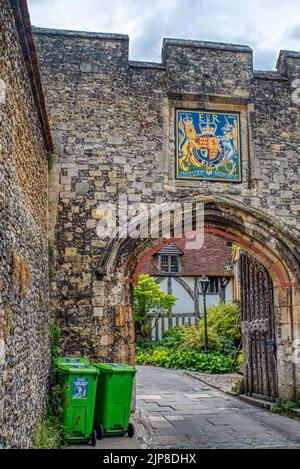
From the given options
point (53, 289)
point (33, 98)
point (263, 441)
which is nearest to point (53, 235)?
point (53, 289)

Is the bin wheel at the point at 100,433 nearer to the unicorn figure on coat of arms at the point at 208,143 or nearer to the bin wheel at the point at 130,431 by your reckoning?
the bin wheel at the point at 130,431

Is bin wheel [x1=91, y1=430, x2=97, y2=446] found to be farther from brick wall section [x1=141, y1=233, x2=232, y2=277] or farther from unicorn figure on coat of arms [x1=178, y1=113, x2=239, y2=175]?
brick wall section [x1=141, y1=233, x2=232, y2=277]

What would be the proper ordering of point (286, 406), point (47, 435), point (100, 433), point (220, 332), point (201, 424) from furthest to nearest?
point (220, 332), point (286, 406), point (201, 424), point (100, 433), point (47, 435)

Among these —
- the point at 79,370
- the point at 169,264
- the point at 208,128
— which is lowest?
the point at 79,370

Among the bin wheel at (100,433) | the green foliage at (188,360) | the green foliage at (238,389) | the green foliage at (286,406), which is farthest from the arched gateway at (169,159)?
the green foliage at (188,360)

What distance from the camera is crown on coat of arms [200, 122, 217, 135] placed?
8672 millimetres

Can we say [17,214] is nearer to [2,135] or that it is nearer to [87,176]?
[2,135]

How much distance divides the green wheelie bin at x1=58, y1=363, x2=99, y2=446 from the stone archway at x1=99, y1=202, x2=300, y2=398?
198 cm

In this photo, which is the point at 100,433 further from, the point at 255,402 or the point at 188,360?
the point at 188,360

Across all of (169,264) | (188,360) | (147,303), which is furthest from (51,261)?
(169,264)

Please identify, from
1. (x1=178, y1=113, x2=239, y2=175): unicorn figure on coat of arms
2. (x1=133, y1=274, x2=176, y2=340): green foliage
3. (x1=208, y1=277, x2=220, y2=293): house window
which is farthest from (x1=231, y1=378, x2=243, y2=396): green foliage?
(x1=208, y1=277, x2=220, y2=293): house window

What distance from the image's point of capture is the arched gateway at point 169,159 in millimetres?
7945

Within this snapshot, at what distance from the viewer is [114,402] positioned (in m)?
6.08

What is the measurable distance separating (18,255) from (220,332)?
14.6 metres
